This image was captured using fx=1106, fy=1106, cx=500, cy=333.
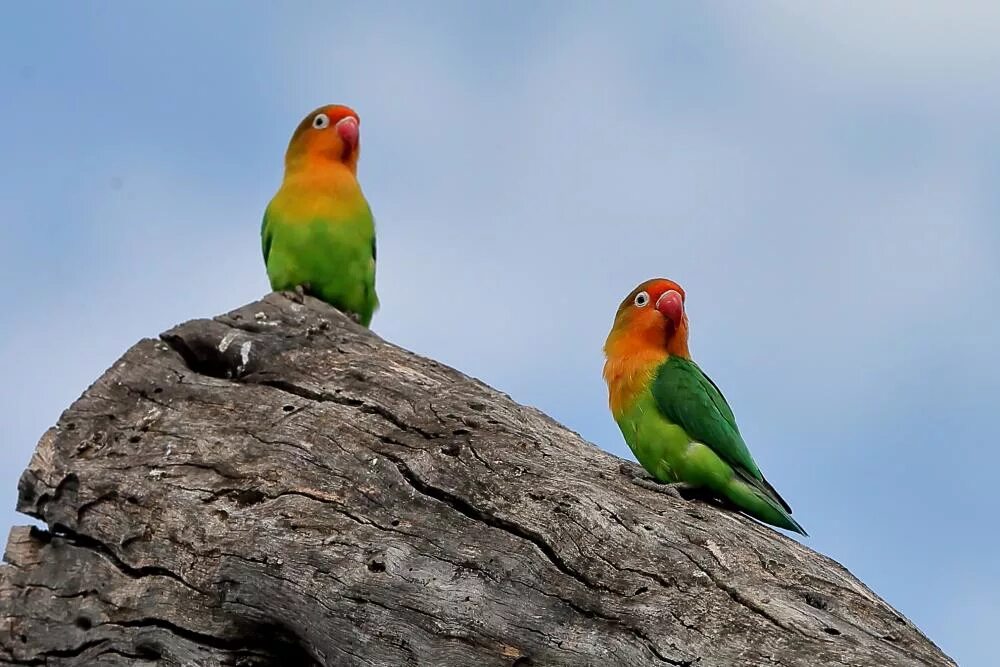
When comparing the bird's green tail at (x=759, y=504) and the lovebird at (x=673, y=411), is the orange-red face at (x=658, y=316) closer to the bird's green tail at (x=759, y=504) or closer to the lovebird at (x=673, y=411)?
the lovebird at (x=673, y=411)

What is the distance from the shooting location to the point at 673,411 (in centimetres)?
635

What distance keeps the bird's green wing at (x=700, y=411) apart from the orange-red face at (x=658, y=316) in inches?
9.7

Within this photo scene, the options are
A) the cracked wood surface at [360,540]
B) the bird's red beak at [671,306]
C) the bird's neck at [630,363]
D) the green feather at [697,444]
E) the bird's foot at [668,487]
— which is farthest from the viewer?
the bird's red beak at [671,306]

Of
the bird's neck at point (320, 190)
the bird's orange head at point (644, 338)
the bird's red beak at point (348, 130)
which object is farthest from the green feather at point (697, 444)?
the bird's red beak at point (348, 130)

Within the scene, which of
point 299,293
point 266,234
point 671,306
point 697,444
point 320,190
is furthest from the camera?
point 266,234

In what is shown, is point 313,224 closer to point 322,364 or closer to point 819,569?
point 322,364

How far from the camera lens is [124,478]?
6293 mm

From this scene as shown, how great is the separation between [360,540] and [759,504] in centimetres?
218

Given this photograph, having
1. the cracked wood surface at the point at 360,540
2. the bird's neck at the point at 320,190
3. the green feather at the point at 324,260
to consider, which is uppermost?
the bird's neck at the point at 320,190

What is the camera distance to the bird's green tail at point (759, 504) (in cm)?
608

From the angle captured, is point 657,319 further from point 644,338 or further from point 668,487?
point 668,487

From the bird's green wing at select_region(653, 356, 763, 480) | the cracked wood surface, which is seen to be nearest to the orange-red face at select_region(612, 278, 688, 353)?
the bird's green wing at select_region(653, 356, 763, 480)

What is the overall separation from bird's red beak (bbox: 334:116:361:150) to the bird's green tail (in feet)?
13.1

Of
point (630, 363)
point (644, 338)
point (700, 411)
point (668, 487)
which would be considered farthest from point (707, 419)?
point (644, 338)
